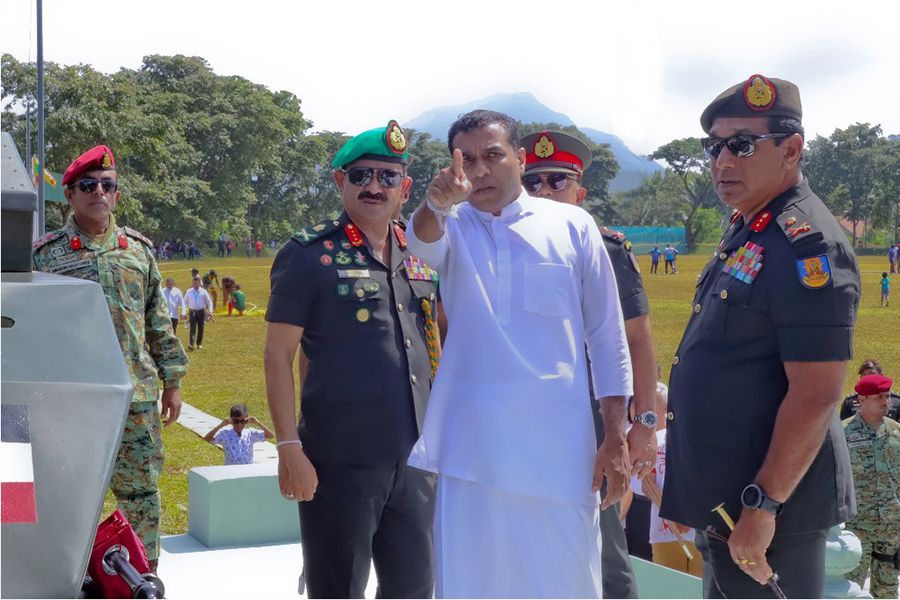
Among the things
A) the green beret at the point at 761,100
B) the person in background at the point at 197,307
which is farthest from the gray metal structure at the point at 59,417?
the person in background at the point at 197,307

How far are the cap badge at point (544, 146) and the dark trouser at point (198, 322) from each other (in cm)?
1779

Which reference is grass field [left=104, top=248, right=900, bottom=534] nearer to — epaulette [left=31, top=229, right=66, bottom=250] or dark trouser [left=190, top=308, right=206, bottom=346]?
dark trouser [left=190, top=308, right=206, bottom=346]

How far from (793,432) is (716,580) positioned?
1.67ft

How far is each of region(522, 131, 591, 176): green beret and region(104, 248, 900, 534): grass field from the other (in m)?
3.83

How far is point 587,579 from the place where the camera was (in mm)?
2555

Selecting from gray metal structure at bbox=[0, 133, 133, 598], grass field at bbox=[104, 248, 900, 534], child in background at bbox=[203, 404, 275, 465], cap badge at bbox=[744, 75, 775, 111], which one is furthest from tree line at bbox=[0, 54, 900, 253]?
gray metal structure at bbox=[0, 133, 133, 598]

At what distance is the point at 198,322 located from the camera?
21.4 meters

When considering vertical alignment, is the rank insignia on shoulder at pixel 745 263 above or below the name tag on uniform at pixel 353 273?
above

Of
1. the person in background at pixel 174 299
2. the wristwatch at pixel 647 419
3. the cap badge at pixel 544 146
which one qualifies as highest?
the cap badge at pixel 544 146

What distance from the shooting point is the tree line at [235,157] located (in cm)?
3138

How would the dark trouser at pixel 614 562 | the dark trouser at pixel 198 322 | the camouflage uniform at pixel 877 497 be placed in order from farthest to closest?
the dark trouser at pixel 198 322 → the camouflage uniform at pixel 877 497 → the dark trouser at pixel 614 562

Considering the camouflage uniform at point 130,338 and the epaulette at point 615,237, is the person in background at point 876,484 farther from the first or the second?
the camouflage uniform at point 130,338

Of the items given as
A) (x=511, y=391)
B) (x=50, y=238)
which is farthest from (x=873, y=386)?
(x=50, y=238)

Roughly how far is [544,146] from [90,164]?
76.3 inches
